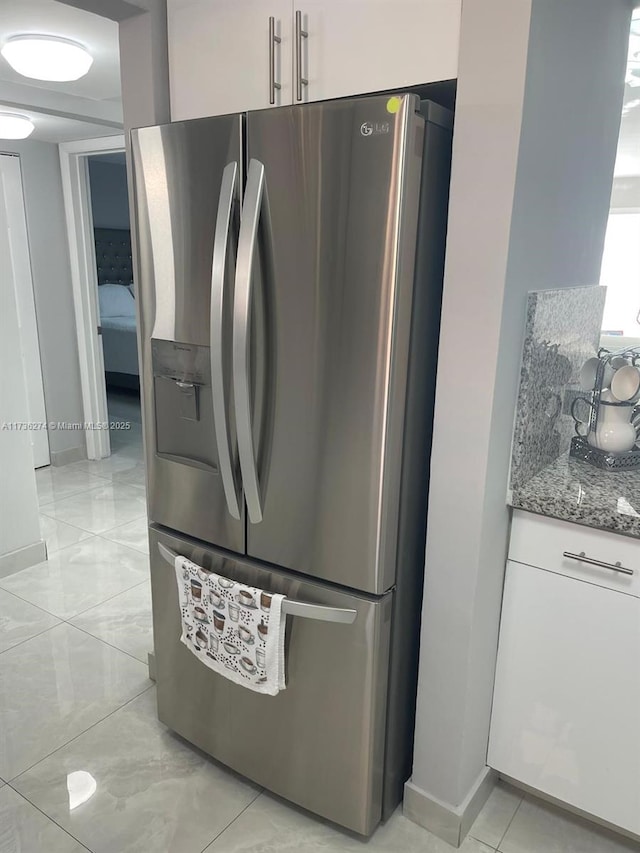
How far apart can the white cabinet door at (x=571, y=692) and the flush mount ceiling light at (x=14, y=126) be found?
331 cm

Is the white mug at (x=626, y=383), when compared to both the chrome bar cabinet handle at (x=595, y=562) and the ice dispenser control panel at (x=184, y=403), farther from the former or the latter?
the ice dispenser control panel at (x=184, y=403)

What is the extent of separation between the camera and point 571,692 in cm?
158

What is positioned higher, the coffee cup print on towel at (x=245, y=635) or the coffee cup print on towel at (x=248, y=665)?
the coffee cup print on towel at (x=245, y=635)

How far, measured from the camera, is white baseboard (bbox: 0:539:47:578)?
9.86 feet

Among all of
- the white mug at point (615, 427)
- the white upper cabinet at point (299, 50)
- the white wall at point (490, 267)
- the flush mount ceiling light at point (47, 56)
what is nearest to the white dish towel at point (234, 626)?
the white wall at point (490, 267)

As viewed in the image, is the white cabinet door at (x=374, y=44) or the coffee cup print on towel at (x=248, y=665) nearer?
the white cabinet door at (x=374, y=44)

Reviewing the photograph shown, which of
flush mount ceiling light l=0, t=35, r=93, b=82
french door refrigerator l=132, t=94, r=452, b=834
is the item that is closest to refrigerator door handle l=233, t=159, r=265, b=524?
french door refrigerator l=132, t=94, r=452, b=834

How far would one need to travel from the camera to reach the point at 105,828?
5.57 feet

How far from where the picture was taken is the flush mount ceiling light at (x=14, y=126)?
131 inches

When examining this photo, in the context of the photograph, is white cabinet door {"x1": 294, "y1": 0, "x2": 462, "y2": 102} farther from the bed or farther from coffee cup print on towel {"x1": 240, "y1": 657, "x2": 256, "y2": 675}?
the bed

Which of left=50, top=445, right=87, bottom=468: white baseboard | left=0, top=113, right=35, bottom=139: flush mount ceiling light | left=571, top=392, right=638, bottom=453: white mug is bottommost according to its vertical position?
left=50, top=445, right=87, bottom=468: white baseboard

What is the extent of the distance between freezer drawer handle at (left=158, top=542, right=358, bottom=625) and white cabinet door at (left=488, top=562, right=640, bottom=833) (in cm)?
43

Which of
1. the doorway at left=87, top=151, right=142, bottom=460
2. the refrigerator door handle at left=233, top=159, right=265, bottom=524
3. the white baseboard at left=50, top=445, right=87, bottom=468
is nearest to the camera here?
the refrigerator door handle at left=233, top=159, right=265, bottom=524

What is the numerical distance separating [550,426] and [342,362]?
0.66 m
